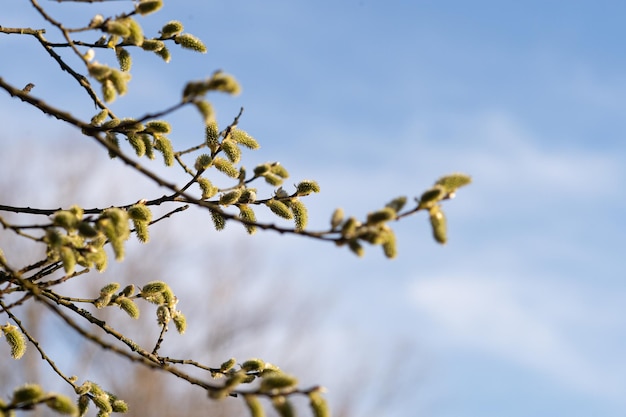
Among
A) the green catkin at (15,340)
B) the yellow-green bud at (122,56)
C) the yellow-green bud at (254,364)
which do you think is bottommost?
the yellow-green bud at (254,364)

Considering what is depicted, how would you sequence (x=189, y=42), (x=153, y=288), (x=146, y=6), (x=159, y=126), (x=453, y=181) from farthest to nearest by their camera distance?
(x=189, y=42), (x=153, y=288), (x=159, y=126), (x=146, y=6), (x=453, y=181)

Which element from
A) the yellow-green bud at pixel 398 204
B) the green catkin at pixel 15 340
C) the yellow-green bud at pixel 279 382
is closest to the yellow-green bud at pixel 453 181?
the yellow-green bud at pixel 398 204

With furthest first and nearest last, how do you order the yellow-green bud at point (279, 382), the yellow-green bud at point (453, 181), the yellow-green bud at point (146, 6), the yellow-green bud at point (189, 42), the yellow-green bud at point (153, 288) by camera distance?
the yellow-green bud at point (189, 42) → the yellow-green bud at point (153, 288) → the yellow-green bud at point (146, 6) → the yellow-green bud at point (453, 181) → the yellow-green bud at point (279, 382)

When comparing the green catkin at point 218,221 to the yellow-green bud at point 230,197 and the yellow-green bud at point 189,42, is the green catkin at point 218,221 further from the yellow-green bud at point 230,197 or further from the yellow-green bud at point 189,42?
the yellow-green bud at point 189,42

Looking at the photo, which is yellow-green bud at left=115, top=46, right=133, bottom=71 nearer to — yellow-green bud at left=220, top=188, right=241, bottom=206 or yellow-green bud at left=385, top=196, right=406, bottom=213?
yellow-green bud at left=220, top=188, right=241, bottom=206

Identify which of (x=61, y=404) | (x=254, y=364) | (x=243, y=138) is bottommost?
(x=61, y=404)

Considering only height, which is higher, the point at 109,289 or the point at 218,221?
Result: the point at 218,221

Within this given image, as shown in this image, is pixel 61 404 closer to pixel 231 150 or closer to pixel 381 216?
pixel 381 216

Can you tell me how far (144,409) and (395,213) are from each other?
22.0 metres

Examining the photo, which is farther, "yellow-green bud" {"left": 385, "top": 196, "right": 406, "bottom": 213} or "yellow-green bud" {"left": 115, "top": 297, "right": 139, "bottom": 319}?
"yellow-green bud" {"left": 115, "top": 297, "right": 139, "bottom": 319}

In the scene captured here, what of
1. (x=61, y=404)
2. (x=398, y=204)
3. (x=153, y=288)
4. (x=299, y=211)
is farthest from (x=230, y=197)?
(x=61, y=404)

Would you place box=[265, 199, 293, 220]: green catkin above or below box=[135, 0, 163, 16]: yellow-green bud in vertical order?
below

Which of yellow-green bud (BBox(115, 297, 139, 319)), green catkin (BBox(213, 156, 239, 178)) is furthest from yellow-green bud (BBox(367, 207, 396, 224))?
yellow-green bud (BBox(115, 297, 139, 319))

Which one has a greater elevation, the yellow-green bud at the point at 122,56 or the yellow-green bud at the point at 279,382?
the yellow-green bud at the point at 122,56
